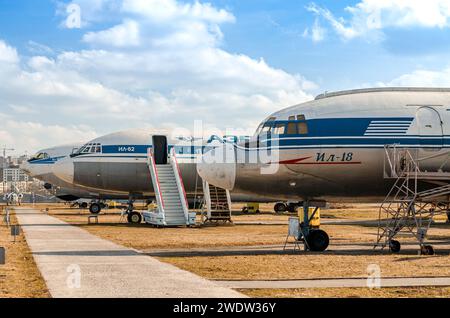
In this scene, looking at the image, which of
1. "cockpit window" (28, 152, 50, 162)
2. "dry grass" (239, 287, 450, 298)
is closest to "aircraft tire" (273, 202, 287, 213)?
"cockpit window" (28, 152, 50, 162)

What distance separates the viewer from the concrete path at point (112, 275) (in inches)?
511

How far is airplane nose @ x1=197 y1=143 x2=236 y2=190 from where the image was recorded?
22422 millimetres

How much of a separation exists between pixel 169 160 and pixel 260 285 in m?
28.8

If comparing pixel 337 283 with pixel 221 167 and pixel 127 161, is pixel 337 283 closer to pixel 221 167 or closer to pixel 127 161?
pixel 221 167

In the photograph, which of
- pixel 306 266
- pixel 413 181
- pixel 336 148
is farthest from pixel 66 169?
pixel 306 266

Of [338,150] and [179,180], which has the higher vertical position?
[338,150]

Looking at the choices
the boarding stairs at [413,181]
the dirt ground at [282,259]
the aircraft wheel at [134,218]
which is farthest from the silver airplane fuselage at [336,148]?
the aircraft wheel at [134,218]

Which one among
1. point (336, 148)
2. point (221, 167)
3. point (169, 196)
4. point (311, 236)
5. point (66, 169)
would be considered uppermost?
point (336, 148)

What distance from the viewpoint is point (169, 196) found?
133ft

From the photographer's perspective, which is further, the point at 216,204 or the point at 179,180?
the point at 216,204

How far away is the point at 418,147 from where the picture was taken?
2216 centimetres

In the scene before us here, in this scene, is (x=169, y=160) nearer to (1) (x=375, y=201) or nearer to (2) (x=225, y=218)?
(2) (x=225, y=218)

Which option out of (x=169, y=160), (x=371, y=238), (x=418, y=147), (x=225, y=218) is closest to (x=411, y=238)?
(x=371, y=238)

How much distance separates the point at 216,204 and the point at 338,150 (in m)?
21.2
